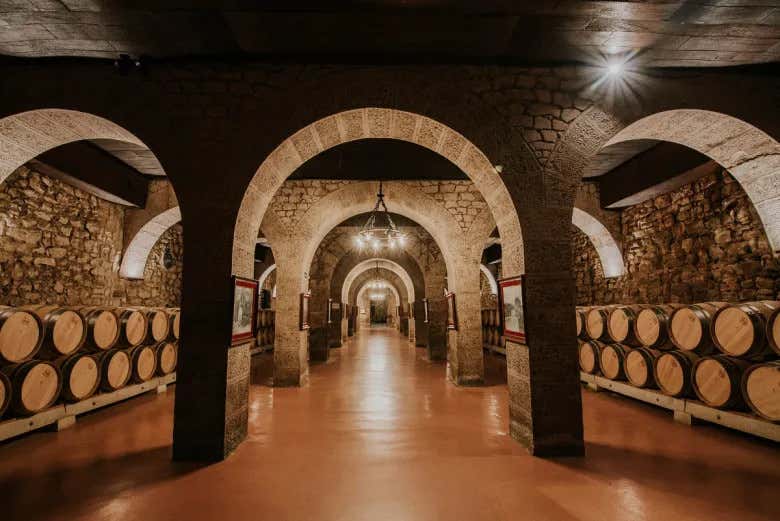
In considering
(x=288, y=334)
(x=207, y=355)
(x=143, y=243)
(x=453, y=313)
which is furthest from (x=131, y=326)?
(x=453, y=313)

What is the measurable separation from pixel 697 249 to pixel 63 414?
9110 millimetres

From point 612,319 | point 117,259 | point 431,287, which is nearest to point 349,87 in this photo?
point 612,319

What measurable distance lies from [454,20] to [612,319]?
4.43 meters

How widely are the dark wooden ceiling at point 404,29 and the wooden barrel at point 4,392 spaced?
3.13m

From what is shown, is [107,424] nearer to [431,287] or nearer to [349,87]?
[349,87]

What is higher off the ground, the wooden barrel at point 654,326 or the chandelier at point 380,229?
the chandelier at point 380,229

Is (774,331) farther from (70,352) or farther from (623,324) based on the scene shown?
(70,352)

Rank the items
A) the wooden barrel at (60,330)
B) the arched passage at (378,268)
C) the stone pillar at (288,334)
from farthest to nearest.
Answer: the arched passage at (378,268)
the stone pillar at (288,334)
the wooden barrel at (60,330)

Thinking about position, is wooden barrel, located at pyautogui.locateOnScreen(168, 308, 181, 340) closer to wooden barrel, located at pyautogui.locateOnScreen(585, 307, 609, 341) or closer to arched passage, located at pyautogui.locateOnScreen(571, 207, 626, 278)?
wooden barrel, located at pyautogui.locateOnScreen(585, 307, 609, 341)

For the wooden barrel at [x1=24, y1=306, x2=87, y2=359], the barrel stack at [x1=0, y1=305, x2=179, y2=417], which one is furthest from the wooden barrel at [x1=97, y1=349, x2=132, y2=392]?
the wooden barrel at [x1=24, y1=306, x2=87, y2=359]

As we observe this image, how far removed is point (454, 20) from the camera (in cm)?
294

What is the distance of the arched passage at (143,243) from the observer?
680cm

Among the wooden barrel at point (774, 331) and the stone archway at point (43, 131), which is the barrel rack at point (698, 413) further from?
the stone archway at point (43, 131)

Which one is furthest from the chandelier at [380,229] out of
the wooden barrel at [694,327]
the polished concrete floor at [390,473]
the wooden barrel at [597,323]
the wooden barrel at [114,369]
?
the wooden barrel at [694,327]
